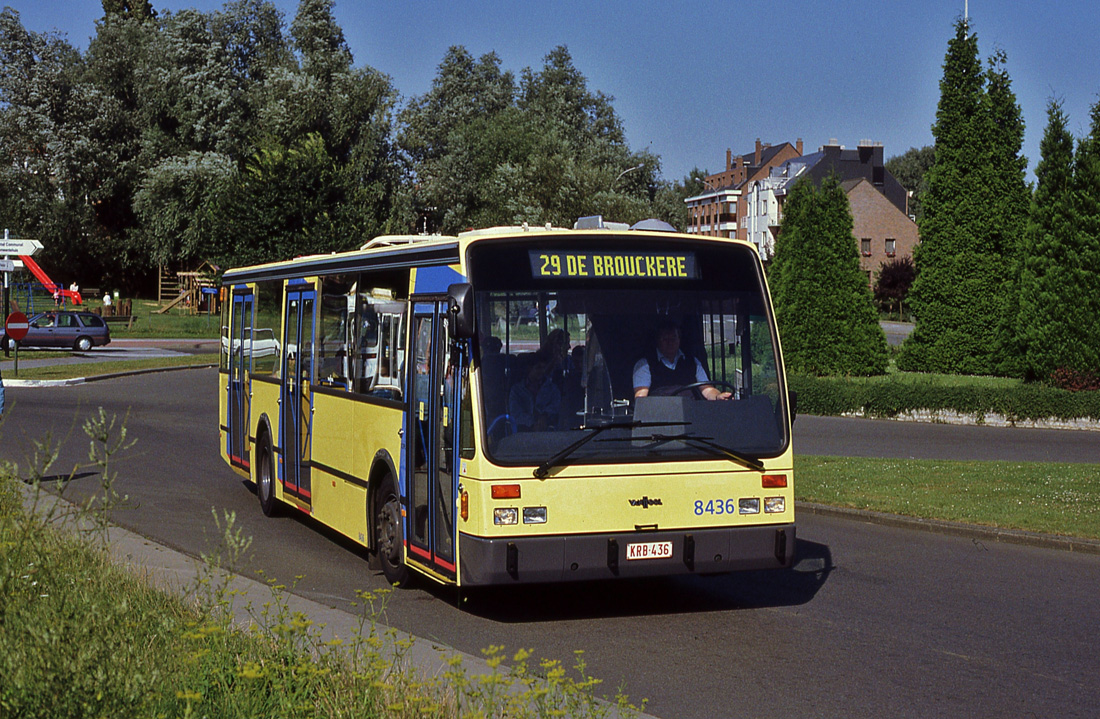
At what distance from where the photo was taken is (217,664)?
570 cm

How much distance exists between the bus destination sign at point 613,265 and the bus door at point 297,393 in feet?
13.1

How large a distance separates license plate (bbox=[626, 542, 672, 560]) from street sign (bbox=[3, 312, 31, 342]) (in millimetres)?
25097

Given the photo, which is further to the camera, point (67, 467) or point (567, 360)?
point (67, 467)

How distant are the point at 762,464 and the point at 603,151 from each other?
69.6 metres

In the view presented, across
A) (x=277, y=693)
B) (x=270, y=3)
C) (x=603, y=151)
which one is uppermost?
(x=270, y=3)

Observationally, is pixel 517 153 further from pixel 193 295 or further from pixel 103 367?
pixel 103 367

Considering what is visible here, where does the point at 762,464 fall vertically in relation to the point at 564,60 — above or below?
below

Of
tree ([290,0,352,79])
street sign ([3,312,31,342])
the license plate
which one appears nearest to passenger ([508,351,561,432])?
the license plate

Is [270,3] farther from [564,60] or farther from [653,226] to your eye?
[653,226]

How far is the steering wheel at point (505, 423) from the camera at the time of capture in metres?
8.44

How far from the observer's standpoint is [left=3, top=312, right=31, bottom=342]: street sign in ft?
99.3

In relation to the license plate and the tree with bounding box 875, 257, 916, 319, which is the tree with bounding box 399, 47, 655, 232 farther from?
the license plate

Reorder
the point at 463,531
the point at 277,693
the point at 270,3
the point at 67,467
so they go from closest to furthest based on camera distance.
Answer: the point at 277,693
the point at 463,531
the point at 67,467
the point at 270,3

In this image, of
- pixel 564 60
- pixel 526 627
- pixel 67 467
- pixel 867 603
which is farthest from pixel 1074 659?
pixel 564 60
